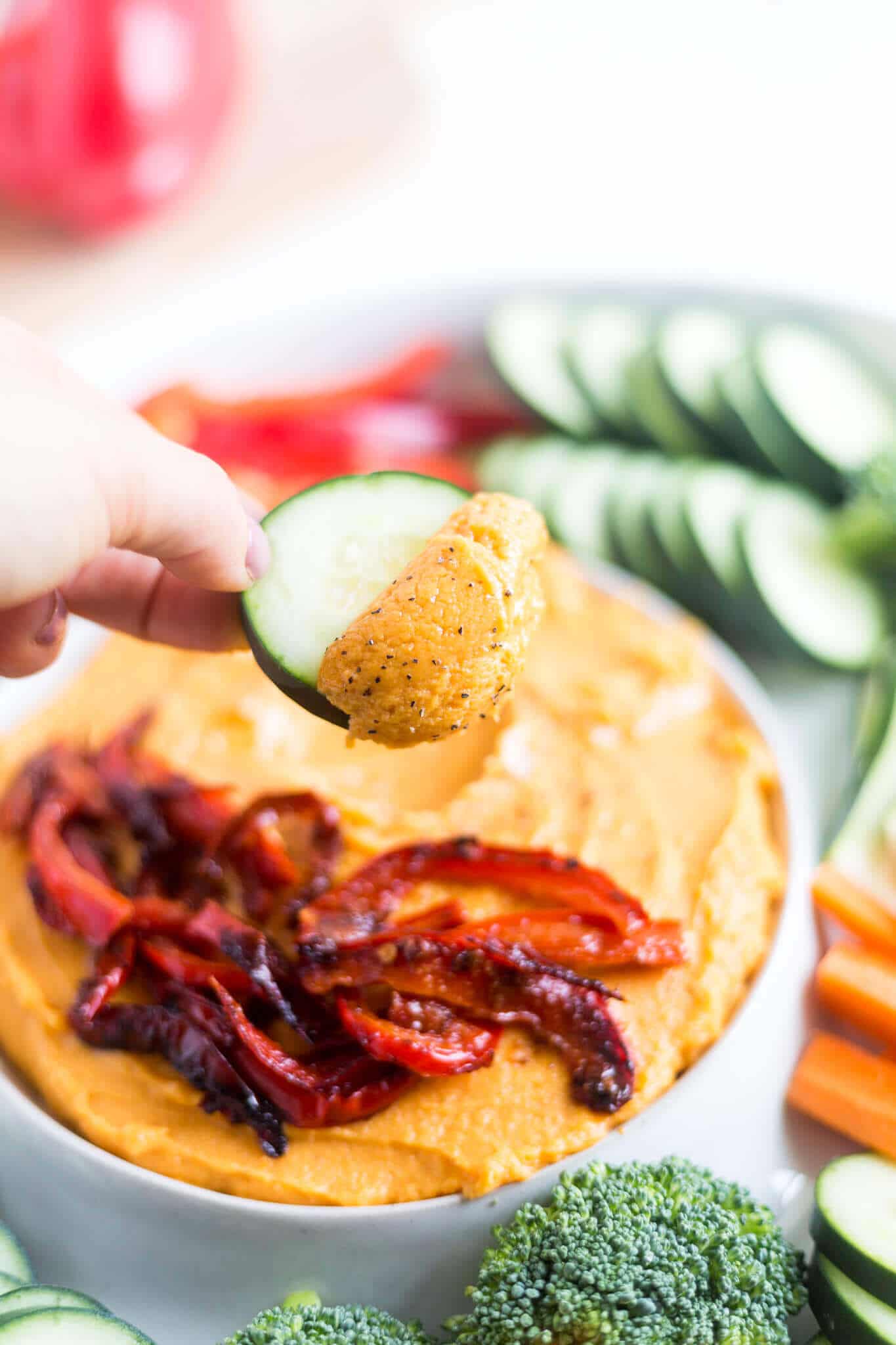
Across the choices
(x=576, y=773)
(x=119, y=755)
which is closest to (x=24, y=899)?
(x=119, y=755)

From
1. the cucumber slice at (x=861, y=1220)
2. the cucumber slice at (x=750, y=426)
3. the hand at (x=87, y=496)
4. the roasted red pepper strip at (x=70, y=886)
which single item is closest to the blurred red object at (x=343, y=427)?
the cucumber slice at (x=750, y=426)

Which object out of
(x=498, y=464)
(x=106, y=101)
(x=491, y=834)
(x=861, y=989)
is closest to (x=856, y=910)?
(x=861, y=989)

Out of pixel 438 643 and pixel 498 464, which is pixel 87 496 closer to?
pixel 438 643

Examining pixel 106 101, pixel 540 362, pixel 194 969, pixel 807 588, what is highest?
pixel 106 101

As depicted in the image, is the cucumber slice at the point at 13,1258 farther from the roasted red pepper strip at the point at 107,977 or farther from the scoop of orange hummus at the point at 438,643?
the scoop of orange hummus at the point at 438,643

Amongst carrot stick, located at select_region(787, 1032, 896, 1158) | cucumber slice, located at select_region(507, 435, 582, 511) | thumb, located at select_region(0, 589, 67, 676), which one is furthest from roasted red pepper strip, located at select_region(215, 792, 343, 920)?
cucumber slice, located at select_region(507, 435, 582, 511)

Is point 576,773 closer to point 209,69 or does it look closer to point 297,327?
point 297,327

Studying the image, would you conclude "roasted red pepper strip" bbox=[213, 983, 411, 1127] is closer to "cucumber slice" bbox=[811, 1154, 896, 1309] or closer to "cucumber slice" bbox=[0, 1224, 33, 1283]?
"cucumber slice" bbox=[0, 1224, 33, 1283]
